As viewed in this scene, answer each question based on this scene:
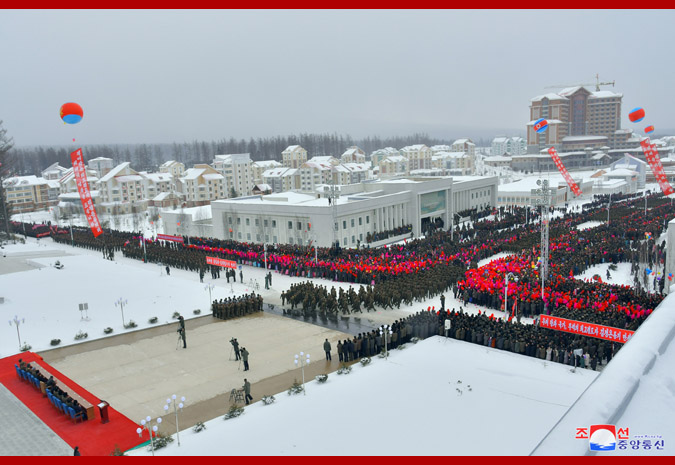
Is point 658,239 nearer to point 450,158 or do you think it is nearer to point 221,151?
point 450,158

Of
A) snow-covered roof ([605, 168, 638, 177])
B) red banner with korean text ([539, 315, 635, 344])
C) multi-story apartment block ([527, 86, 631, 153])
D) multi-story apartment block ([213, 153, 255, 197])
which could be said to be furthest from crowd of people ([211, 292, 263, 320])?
multi-story apartment block ([527, 86, 631, 153])

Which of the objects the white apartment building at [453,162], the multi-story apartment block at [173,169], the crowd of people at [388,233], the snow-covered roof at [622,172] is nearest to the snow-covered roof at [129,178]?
the multi-story apartment block at [173,169]

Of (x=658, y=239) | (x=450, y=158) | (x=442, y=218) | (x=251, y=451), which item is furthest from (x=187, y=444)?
(x=450, y=158)

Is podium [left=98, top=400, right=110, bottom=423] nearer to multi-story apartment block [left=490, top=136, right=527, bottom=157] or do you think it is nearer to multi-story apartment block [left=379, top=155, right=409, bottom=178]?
multi-story apartment block [left=379, top=155, right=409, bottom=178]

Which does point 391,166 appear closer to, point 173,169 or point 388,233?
point 173,169

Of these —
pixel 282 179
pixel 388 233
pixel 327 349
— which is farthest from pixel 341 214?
pixel 282 179

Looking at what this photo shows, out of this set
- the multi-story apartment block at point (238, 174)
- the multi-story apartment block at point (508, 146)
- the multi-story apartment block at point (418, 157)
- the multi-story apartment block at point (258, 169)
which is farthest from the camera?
the multi-story apartment block at point (508, 146)

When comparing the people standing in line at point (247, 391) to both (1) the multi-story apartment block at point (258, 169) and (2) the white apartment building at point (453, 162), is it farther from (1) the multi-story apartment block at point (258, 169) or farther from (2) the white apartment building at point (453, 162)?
(2) the white apartment building at point (453, 162)
